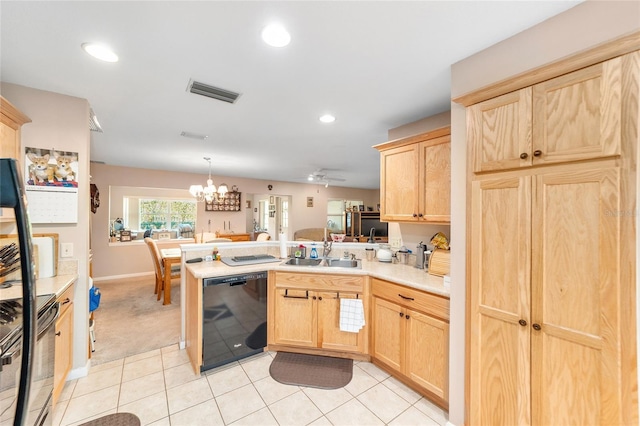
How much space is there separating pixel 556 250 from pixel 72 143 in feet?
11.5

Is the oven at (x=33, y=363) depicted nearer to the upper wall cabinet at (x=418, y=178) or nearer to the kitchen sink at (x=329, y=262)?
the kitchen sink at (x=329, y=262)

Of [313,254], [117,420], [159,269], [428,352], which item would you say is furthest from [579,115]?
[159,269]

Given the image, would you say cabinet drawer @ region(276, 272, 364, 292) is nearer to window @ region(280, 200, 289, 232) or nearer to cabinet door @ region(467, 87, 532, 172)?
cabinet door @ region(467, 87, 532, 172)

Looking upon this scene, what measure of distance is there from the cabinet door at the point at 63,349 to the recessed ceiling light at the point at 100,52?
1789 millimetres

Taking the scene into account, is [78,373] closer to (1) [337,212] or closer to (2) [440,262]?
(2) [440,262]

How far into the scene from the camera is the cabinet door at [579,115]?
44.4 inches

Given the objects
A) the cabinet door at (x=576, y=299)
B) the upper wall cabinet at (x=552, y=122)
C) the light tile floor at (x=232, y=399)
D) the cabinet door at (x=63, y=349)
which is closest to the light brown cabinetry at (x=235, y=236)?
the light tile floor at (x=232, y=399)

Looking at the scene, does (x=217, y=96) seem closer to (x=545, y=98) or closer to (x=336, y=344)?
(x=545, y=98)

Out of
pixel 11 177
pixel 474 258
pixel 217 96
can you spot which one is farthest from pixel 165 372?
pixel 474 258

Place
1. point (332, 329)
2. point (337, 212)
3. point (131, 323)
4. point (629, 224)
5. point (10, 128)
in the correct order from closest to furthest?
1. point (629, 224)
2. point (10, 128)
3. point (332, 329)
4. point (131, 323)
5. point (337, 212)

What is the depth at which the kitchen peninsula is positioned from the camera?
1.97 meters

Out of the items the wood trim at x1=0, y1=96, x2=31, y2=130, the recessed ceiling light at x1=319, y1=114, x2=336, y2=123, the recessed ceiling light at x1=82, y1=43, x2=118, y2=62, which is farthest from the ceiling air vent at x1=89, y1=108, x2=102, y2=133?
the recessed ceiling light at x1=319, y1=114, x2=336, y2=123

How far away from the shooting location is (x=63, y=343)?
1.94 metres

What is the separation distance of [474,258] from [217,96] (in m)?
2.31
